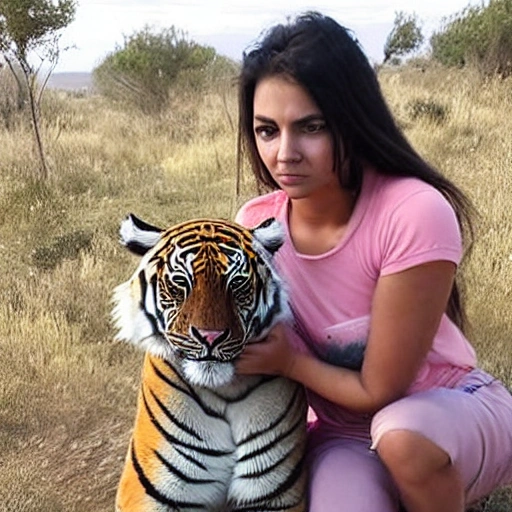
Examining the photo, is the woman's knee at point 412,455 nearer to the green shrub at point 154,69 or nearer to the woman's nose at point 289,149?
the woman's nose at point 289,149

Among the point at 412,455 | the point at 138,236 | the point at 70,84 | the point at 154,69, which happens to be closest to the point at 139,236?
the point at 138,236

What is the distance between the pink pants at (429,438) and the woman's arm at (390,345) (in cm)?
5

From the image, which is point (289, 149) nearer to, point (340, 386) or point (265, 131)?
point (265, 131)

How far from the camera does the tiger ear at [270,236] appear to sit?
5.90 ft

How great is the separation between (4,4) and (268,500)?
23.3 feet

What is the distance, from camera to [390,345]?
6.01 ft

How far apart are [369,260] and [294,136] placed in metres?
0.30

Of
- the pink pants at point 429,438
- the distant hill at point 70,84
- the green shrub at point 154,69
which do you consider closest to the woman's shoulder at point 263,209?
the pink pants at point 429,438

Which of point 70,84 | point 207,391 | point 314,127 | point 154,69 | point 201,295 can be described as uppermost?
point 314,127

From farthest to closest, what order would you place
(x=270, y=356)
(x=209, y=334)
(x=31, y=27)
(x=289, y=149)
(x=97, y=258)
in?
(x=31, y=27) → (x=97, y=258) → (x=289, y=149) → (x=270, y=356) → (x=209, y=334)

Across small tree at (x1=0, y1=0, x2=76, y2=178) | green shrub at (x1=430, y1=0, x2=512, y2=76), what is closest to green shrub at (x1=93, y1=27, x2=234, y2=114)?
green shrub at (x1=430, y1=0, x2=512, y2=76)

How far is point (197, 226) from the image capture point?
1754 mm

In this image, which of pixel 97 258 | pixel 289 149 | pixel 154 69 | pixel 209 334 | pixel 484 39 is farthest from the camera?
pixel 154 69

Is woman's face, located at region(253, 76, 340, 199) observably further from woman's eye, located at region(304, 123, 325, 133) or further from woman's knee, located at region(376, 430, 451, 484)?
woman's knee, located at region(376, 430, 451, 484)
